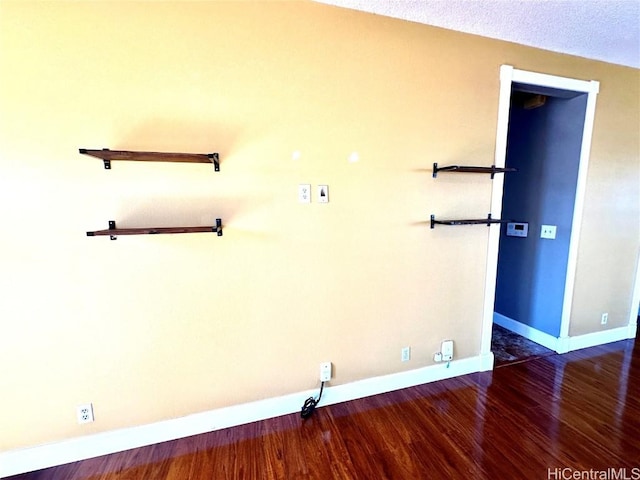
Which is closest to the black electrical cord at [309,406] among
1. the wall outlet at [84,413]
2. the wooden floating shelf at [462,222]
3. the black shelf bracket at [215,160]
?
the wall outlet at [84,413]

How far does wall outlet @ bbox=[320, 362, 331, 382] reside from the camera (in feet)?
6.73

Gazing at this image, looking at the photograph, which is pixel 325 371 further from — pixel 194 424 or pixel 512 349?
pixel 512 349

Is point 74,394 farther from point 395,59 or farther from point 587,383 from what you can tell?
point 587,383

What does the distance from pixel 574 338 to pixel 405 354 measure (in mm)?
1881

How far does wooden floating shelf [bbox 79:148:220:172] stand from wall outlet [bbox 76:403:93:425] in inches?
51.8

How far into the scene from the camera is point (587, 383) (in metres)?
2.35

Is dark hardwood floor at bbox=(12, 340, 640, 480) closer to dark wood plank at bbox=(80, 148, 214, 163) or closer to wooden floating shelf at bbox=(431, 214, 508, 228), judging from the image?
wooden floating shelf at bbox=(431, 214, 508, 228)

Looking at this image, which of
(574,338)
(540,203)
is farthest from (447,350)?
(540,203)

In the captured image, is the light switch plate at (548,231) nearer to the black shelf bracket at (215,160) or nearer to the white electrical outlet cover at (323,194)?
the white electrical outlet cover at (323,194)

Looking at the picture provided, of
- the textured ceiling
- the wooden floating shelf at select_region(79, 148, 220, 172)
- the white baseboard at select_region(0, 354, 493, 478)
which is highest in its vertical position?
the textured ceiling

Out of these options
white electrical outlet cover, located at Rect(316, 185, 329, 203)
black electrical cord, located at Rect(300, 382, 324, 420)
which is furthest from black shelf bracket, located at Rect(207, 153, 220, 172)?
black electrical cord, located at Rect(300, 382, 324, 420)

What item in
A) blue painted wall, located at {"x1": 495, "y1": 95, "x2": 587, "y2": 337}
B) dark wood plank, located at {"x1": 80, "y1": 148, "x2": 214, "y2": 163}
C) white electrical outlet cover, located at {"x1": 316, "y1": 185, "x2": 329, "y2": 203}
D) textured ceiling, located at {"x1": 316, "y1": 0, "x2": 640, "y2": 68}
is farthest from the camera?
blue painted wall, located at {"x1": 495, "y1": 95, "x2": 587, "y2": 337}

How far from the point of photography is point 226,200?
5.69 ft

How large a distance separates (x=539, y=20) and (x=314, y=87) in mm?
1553
